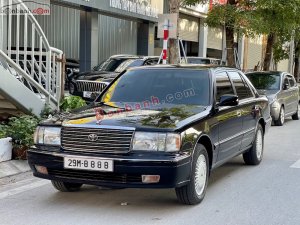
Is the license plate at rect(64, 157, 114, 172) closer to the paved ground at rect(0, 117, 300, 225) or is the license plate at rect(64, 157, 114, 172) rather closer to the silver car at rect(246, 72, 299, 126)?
the paved ground at rect(0, 117, 300, 225)

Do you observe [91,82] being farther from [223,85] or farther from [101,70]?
[223,85]

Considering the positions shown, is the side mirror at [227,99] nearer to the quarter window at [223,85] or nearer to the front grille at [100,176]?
the quarter window at [223,85]

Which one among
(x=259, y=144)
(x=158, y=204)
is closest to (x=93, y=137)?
(x=158, y=204)

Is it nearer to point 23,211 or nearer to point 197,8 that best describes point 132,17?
point 197,8

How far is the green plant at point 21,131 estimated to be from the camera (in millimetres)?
7660

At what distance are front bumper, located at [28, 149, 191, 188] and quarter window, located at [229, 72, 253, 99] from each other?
2500mm

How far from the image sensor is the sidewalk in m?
7.01

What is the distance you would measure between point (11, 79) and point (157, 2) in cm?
1581

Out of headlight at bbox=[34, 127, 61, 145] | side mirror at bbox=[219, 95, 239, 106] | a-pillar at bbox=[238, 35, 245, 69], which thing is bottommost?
headlight at bbox=[34, 127, 61, 145]

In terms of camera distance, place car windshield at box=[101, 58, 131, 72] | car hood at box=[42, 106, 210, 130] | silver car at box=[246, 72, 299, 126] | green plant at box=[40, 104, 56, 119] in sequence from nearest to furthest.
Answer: car hood at box=[42, 106, 210, 130] < green plant at box=[40, 104, 56, 119] < silver car at box=[246, 72, 299, 126] < car windshield at box=[101, 58, 131, 72]

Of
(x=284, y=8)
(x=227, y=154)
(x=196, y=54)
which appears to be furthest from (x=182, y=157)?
(x=196, y=54)

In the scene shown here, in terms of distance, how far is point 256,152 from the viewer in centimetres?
808

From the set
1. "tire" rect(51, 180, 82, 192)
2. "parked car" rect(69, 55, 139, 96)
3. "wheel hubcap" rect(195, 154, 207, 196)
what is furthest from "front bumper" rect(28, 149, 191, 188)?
"parked car" rect(69, 55, 139, 96)

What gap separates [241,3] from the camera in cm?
1702
